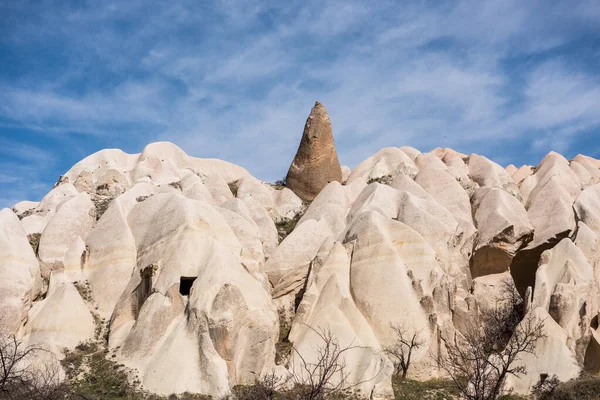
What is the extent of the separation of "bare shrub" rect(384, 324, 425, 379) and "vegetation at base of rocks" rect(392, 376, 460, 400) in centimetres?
48

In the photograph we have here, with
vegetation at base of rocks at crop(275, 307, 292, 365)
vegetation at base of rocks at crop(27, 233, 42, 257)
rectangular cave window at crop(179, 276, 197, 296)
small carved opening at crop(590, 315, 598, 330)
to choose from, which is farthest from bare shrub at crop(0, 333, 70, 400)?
small carved opening at crop(590, 315, 598, 330)

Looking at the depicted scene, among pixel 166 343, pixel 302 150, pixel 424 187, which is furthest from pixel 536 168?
pixel 166 343

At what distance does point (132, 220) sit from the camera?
3073cm

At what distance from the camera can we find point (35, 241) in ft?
102

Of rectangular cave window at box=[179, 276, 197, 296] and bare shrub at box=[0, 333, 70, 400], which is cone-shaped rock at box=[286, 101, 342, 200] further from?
bare shrub at box=[0, 333, 70, 400]

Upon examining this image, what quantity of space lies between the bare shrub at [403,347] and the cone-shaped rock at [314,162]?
58.7ft

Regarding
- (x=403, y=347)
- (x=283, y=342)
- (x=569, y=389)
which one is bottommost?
(x=569, y=389)

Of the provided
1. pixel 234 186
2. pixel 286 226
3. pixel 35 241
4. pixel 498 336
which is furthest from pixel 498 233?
pixel 35 241

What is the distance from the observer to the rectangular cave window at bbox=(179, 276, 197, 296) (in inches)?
1032

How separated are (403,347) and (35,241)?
52.1 feet

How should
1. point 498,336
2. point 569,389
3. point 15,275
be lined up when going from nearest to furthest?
1. point 569,389
2. point 15,275
3. point 498,336

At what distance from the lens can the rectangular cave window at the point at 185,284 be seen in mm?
26203

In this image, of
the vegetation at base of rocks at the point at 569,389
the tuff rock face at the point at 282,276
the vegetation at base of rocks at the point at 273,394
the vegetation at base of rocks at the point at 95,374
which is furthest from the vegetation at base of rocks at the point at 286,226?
the vegetation at base of rocks at the point at 569,389

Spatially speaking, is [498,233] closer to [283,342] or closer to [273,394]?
[283,342]
